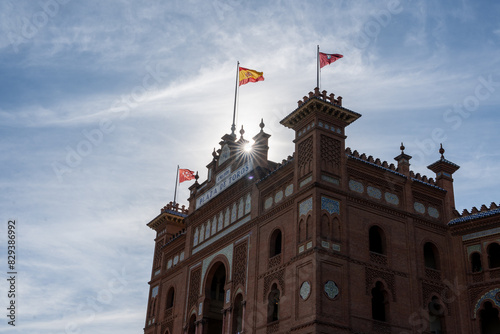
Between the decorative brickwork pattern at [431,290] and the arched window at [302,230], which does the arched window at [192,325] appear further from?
the decorative brickwork pattern at [431,290]

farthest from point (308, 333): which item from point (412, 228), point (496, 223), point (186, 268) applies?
point (186, 268)

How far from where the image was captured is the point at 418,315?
28.0 metres

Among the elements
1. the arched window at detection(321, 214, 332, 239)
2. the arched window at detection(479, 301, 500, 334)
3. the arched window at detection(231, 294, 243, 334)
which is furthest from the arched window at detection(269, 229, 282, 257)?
the arched window at detection(479, 301, 500, 334)

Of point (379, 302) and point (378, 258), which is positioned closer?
point (379, 302)

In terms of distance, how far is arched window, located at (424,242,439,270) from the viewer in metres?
30.6

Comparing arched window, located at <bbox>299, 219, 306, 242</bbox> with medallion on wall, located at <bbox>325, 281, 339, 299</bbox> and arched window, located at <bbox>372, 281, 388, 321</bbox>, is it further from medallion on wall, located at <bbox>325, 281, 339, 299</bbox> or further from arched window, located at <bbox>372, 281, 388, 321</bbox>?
arched window, located at <bbox>372, 281, 388, 321</bbox>

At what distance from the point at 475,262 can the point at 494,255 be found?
94cm

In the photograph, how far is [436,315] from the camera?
2906 cm

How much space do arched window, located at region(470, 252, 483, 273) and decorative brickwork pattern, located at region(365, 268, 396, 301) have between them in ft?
15.4

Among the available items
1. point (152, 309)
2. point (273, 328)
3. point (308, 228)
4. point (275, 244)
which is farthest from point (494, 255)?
point (152, 309)

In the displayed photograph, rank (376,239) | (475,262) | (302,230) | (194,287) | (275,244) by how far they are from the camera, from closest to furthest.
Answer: (302,230) < (376,239) < (275,244) < (475,262) < (194,287)

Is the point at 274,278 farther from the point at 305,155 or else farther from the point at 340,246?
the point at 305,155

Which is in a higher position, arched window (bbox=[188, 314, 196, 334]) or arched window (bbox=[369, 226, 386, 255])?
arched window (bbox=[369, 226, 386, 255])

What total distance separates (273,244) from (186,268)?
870 cm
